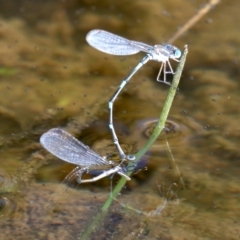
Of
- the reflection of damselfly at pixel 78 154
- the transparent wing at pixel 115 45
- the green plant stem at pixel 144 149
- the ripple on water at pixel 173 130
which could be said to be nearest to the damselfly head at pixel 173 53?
the transparent wing at pixel 115 45

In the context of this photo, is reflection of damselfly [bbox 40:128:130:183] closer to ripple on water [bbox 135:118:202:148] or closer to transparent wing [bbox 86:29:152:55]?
ripple on water [bbox 135:118:202:148]

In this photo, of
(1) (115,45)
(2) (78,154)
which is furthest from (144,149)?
(1) (115,45)

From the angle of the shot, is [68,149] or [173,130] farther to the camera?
[173,130]

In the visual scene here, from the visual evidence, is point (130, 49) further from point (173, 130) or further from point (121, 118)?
point (173, 130)

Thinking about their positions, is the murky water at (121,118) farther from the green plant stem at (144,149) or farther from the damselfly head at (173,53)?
the damselfly head at (173,53)

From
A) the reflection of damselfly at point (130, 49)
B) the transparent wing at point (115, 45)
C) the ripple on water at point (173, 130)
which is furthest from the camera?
the transparent wing at point (115, 45)

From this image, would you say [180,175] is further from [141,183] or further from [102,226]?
[102,226]
